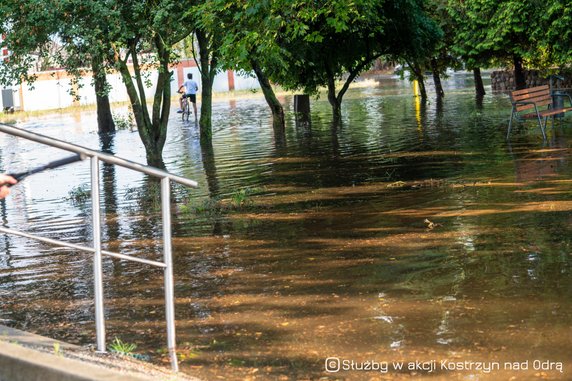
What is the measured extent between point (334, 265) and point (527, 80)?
30.2m

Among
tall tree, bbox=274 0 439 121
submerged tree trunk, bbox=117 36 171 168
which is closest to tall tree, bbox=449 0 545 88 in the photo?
tall tree, bbox=274 0 439 121

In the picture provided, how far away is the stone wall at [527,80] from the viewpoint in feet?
113

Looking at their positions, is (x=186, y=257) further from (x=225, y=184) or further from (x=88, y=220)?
(x=225, y=184)

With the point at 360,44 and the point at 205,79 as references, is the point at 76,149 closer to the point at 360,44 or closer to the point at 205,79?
the point at 205,79

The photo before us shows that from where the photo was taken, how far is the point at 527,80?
3681 cm

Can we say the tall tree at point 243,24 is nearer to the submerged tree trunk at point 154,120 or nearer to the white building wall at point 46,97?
the submerged tree trunk at point 154,120

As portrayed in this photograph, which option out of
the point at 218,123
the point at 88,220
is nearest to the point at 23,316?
the point at 88,220

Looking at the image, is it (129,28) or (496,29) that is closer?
(129,28)

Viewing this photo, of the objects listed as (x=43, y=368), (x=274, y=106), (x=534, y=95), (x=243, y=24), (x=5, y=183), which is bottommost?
(x=43, y=368)

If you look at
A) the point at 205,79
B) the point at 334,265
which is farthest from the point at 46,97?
the point at 334,265

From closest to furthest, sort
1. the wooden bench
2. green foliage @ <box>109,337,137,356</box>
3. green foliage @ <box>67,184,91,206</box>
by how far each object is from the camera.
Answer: green foliage @ <box>109,337,137,356</box> → green foliage @ <box>67,184,91,206</box> → the wooden bench

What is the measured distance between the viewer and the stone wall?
3444cm

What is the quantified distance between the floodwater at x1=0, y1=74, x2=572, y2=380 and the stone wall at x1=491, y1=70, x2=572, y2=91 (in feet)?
58.1

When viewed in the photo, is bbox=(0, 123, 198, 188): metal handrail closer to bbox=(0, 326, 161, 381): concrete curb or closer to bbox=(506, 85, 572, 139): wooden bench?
bbox=(0, 326, 161, 381): concrete curb
